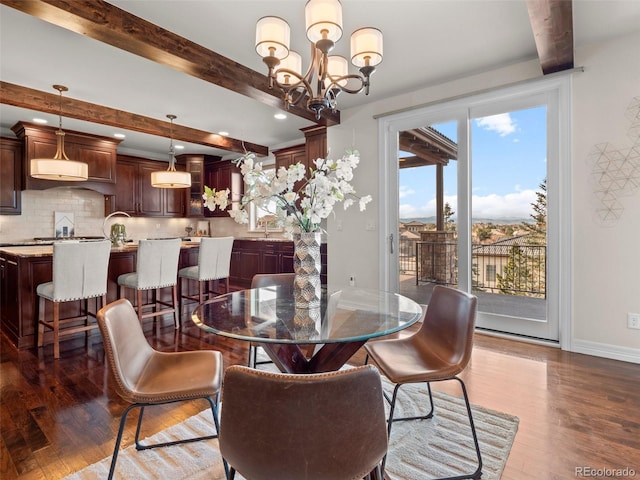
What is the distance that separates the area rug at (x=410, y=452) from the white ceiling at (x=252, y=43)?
8.60 ft

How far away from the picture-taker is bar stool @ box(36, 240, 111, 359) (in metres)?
2.89

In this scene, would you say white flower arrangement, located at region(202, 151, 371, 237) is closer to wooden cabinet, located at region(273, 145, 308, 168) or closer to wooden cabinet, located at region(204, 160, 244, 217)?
wooden cabinet, located at region(273, 145, 308, 168)

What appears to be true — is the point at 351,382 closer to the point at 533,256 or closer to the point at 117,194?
the point at 533,256

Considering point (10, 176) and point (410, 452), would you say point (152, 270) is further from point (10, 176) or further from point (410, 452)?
point (10, 176)

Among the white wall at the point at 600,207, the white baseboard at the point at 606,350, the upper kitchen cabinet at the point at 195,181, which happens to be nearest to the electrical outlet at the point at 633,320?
the white wall at the point at 600,207

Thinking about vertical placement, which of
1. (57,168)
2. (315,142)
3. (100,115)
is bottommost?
(57,168)

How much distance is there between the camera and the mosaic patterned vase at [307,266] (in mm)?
1732

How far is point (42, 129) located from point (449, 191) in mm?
5773

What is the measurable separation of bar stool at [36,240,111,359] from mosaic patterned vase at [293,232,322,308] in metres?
2.26

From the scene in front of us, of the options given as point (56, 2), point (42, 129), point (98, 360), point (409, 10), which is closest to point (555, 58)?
point (409, 10)

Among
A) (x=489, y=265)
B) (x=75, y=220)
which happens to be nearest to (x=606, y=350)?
(x=489, y=265)

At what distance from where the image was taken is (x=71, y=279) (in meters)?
2.95

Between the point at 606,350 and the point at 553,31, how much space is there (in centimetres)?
247

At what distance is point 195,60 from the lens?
2740 millimetres
